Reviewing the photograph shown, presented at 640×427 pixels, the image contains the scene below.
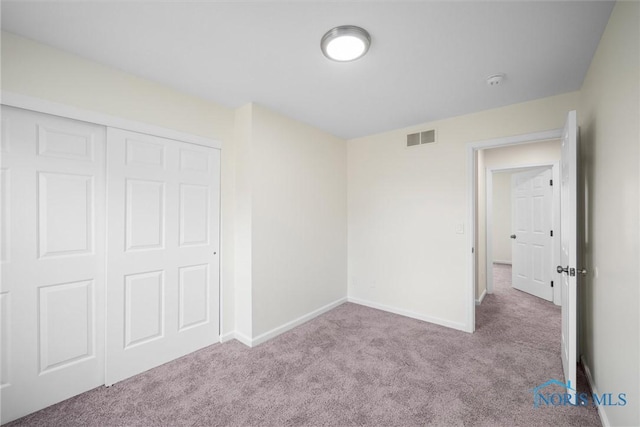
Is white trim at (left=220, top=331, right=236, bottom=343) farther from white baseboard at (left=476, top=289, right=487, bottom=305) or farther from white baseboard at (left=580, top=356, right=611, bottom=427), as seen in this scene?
white baseboard at (left=476, top=289, right=487, bottom=305)

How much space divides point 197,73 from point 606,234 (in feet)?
10.2

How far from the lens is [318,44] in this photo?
5.91 feet

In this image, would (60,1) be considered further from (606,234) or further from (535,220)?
(535,220)

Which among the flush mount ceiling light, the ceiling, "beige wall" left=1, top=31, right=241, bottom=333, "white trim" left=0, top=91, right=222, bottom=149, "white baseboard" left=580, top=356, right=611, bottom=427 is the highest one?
the ceiling

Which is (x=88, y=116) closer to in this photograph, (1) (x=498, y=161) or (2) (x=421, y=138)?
(2) (x=421, y=138)

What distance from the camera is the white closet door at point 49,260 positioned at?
172cm

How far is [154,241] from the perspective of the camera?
2.35 metres

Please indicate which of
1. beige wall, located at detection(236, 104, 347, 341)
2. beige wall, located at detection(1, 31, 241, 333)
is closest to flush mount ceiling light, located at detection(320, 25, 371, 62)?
beige wall, located at detection(236, 104, 347, 341)

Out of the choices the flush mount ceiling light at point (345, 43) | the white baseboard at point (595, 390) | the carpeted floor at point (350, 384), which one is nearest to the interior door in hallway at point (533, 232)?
the carpeted floor at point (350, 384)

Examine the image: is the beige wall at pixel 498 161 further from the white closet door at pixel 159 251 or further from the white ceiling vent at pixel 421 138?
the white closet door at pixel 159 251

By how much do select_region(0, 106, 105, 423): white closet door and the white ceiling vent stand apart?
10.5 feet

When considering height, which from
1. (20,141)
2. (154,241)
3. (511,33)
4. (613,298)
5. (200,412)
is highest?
(511,33)

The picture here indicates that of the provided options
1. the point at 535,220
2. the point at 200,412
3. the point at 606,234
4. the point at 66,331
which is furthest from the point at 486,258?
the point at 66,331

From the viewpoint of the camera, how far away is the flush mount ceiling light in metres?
1.65
